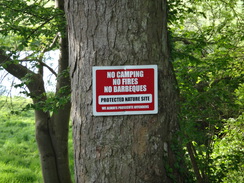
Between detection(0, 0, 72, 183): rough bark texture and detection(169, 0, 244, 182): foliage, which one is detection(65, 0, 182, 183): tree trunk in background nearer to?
detection(169, 0, 244, 182): foliage

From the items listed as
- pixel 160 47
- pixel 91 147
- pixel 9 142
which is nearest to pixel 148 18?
pixel 160 47

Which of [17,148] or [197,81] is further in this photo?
[17,148]

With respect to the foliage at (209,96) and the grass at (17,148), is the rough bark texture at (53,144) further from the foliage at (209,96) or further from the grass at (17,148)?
the foliage at (209,96)

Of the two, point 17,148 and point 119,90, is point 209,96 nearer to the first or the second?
point 119,90

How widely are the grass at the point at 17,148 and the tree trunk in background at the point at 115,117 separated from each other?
301 cm

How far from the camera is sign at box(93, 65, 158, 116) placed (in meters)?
2.25

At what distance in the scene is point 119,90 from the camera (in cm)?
226

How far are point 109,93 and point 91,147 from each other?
0.37m

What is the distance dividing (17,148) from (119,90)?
747cm

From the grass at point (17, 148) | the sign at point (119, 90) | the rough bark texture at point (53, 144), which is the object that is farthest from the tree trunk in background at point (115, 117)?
the rough bark texture at point (53, 144)

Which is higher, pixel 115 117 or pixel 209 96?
pixel 209 96

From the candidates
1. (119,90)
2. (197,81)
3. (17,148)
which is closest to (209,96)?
(197,81)

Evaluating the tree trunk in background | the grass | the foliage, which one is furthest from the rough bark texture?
the tree trunk in background

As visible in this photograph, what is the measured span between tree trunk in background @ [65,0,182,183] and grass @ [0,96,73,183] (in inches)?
119
